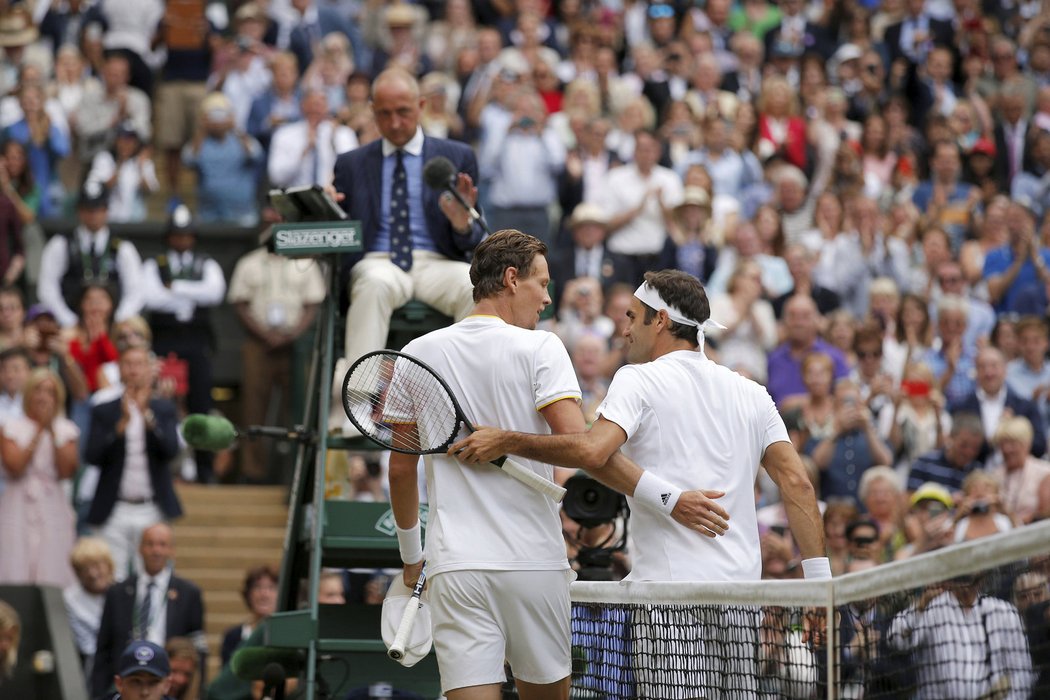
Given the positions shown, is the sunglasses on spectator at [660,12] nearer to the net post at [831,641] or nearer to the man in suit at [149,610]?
the man in suit at [149,610]

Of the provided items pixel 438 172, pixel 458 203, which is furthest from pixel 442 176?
pixel 458 203

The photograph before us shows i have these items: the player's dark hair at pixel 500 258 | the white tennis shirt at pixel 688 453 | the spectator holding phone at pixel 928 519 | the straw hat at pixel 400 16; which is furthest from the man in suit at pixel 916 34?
the player's dark hair at pixel 500 258

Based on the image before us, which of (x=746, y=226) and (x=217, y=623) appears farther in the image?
(x=746, y=226)

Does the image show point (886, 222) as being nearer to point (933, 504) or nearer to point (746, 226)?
point (746, 226)

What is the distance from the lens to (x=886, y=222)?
17859mm

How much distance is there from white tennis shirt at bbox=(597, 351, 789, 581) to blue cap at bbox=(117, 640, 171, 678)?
146 inches

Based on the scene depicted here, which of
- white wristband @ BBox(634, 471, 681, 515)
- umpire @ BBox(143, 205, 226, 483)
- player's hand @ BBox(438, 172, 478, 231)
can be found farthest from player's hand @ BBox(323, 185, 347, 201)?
umpire @ BBox(143, 205, 226, 483)

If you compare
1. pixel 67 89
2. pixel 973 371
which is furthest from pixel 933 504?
pixel 67 89

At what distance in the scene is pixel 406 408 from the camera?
6680 mm

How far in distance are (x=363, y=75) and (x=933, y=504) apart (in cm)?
828

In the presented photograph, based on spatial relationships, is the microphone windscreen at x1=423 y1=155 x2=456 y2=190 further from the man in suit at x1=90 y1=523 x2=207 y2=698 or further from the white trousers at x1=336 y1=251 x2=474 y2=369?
the man in suit at x1=90 y1=523 x2=207 y2=698

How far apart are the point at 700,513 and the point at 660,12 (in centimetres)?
1500

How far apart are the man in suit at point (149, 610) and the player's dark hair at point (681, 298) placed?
19.8ft

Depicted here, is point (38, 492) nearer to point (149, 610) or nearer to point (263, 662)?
point (149, 610)
